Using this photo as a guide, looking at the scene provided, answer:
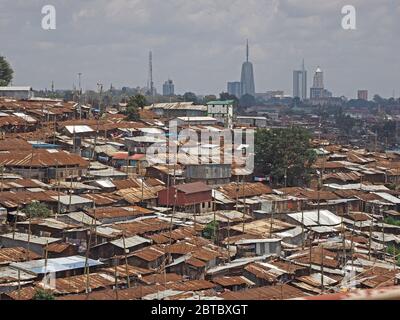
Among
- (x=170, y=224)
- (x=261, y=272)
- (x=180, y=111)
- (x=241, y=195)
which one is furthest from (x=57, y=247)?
(x=180, y=111)

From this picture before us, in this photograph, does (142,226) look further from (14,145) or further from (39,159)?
(14,145)

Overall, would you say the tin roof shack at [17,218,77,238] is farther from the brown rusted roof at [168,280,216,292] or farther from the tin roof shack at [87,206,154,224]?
the brown rusted roof at [168,280,216,292]

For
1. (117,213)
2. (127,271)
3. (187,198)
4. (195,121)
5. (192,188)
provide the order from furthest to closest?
(195,121), (192,188), (187,198), (117,213), (127,271)

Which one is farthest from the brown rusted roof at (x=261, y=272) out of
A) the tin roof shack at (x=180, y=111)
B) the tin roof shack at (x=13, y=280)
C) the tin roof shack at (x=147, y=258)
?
the tin roof shack at (x=180, y=111)

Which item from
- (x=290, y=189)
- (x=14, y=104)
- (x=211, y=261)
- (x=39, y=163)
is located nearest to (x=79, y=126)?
(x=14, y=104)

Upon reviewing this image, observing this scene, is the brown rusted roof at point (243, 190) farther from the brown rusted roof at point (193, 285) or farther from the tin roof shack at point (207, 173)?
the brown rusted roof at point (193, 285)

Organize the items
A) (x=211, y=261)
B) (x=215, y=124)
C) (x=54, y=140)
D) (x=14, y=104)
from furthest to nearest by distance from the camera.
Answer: (x=215, y=124) → (x=14, y=104) → (x=54, y=140) → (x=211, y=261)
